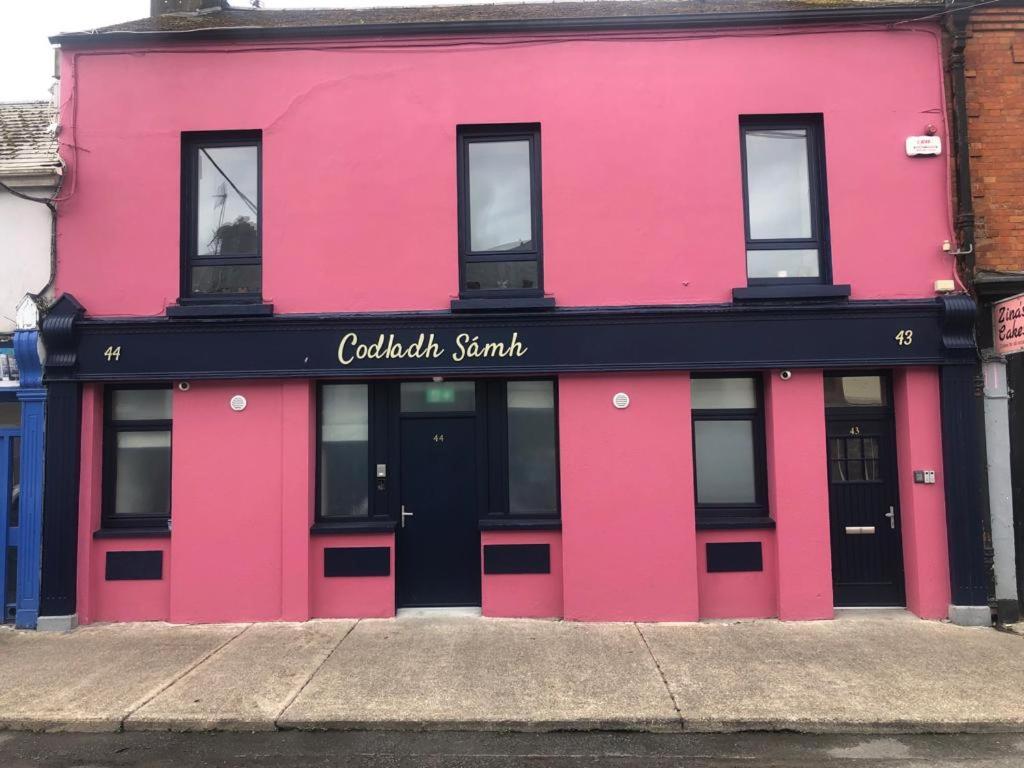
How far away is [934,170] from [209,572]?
924cm

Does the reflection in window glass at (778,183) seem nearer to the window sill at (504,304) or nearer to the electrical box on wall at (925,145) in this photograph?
the electrical box on wall at (925,145)

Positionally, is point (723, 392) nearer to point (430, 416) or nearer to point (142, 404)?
point (430, 416)

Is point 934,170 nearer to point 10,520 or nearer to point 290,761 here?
point 290,761

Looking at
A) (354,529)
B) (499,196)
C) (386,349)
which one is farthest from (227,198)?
Answer: (354,529)

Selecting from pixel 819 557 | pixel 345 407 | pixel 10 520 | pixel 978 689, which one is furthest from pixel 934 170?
pixel 10 520

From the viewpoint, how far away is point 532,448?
23.9ft

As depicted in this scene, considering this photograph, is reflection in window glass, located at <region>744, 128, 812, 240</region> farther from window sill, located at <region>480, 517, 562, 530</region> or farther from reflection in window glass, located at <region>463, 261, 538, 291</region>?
window sill, located at <region>480, 517, 562, 530</region>

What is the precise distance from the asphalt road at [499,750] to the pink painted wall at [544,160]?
14.0 feet

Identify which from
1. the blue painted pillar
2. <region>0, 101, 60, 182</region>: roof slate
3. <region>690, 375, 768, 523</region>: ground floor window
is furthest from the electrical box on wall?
the blue painted pillar

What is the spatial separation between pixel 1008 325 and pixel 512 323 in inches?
208

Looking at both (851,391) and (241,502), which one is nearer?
(241,502)

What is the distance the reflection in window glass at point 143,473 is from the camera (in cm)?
727

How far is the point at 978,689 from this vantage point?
201 inches

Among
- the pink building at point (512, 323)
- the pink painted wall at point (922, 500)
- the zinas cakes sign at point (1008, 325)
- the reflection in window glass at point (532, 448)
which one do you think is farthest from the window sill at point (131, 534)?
the zinas cakes sign at point (1008, 325)
